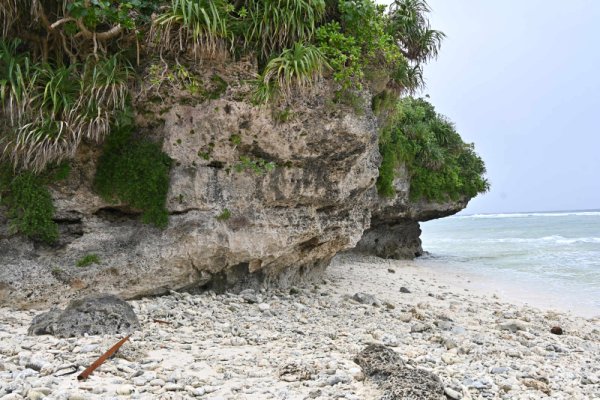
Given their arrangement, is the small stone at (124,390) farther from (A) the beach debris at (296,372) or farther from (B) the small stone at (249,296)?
(B) the small stone at (249,296)

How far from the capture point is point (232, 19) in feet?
20.4

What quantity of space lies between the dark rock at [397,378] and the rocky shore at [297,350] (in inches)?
3.1

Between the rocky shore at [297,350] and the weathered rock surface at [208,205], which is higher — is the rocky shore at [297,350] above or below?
below

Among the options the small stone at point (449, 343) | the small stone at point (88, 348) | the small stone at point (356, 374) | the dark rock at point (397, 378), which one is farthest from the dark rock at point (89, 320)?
the small stone at point (449, 343)

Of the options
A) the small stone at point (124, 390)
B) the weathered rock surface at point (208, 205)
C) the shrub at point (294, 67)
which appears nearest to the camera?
the small stone at point (124, 390)

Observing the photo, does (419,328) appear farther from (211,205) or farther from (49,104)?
(49,104)

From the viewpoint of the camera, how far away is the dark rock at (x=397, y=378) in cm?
323

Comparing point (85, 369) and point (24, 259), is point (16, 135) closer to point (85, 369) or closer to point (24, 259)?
point (24, 259)

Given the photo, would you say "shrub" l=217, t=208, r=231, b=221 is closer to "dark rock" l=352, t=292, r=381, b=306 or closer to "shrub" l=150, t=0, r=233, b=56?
"shrub" l=150, t=0, r=233, b=56

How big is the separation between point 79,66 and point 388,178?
9.51 m

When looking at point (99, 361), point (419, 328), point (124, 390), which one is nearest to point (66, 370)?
point (99, 361)

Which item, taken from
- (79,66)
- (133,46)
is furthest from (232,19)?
(79,66)

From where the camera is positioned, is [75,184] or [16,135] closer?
[16,135]

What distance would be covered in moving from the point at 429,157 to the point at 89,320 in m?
13.5
